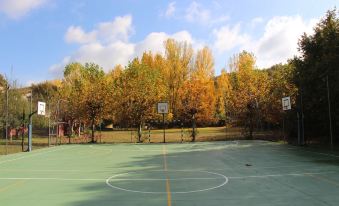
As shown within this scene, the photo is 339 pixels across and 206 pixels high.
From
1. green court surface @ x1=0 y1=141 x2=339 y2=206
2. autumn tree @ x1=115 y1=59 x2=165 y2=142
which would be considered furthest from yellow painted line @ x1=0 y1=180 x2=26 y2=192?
autumn tree @ x1=115 y1=59 x2=165 y2=142

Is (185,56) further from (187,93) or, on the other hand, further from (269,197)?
(269,197)

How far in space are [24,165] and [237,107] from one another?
18092 millimetres

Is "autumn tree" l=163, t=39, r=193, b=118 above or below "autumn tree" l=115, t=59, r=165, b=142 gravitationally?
above

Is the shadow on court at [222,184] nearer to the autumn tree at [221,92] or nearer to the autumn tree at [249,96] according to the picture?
the autumn tree at [249,96]

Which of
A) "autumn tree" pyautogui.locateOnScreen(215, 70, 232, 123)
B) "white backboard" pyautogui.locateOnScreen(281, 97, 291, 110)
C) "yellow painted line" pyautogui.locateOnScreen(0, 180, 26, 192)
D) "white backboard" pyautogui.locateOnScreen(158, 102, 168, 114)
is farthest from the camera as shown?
"autumn tree" pyautogui.locateOnScreen(215, 70, 232, 123)

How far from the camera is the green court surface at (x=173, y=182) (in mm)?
8210

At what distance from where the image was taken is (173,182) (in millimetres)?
10539

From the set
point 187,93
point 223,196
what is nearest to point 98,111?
point 187,93

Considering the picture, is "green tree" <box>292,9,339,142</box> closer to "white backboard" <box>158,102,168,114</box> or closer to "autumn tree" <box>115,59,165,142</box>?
"white backboard" <box>158,102,168,114</box>

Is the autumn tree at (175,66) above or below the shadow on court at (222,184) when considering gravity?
above

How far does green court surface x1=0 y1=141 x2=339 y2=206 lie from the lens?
A: 8210 mm

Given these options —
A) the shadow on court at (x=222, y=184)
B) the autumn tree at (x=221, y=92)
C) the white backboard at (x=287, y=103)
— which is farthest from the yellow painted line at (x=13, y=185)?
the autumn tree at (x=221, y=92)

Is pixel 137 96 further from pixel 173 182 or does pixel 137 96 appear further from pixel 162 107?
pixel 173 182

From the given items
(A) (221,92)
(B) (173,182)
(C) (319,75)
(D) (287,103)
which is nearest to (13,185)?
(B) (173,182)
